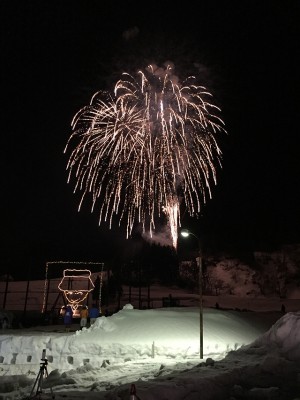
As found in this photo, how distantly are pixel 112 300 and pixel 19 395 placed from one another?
3952cm

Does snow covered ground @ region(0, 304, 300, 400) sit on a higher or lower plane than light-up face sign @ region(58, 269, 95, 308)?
lower

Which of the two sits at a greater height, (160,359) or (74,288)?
(74,288)

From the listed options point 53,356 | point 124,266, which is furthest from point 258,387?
point 124,266

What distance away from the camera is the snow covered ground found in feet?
37.2

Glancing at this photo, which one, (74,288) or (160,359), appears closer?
(160,359)

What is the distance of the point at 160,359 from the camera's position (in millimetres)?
18266

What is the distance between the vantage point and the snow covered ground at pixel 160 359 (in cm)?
1134

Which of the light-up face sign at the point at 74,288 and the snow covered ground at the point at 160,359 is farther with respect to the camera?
the light-up face sign at the point at 74,288

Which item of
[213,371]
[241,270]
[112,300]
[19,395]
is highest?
[241,270]

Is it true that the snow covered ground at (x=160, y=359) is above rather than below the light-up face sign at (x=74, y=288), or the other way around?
below

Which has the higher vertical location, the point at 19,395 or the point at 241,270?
the point at 241,270

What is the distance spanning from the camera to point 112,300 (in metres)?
53.4

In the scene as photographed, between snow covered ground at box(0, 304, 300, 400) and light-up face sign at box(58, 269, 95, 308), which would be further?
light-up face sign at box(58, 269, 95, 308)

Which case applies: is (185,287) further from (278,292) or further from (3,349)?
(3,349)
